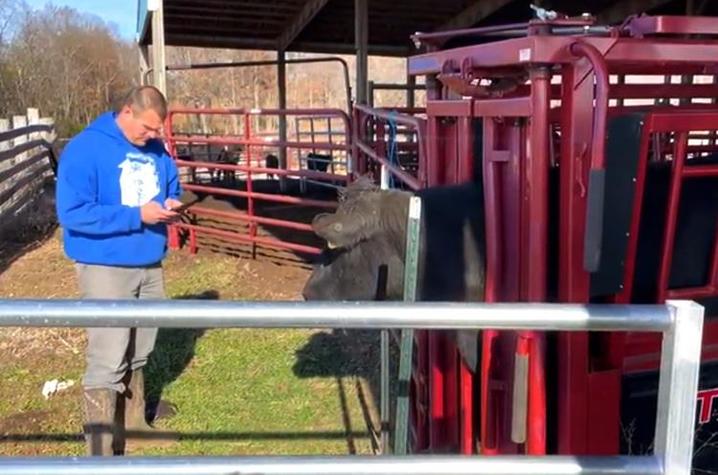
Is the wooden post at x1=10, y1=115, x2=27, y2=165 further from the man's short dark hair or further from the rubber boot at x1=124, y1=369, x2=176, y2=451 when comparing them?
the man's short dark hair

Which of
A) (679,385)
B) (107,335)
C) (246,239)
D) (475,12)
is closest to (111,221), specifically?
(107,335)

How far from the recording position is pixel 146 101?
3434mm

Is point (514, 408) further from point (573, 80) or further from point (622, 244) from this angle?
point (573, 80)

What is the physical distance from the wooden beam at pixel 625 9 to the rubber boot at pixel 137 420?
822cm

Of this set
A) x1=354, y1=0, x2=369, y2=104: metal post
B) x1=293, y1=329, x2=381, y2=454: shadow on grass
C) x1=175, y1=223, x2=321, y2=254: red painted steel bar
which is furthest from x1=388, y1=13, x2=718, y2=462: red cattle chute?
x1=354, y1=0, x2=369, y2=104: metal post

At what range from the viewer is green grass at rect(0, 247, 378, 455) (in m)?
3.82

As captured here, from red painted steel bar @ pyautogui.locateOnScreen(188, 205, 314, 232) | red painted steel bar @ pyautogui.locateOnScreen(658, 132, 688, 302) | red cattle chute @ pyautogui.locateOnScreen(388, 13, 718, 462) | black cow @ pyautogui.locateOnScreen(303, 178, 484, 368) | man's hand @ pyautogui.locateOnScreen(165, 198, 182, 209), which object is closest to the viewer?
→ red cattle chute @ pyautogui.locateOnScreen(388, 13, 718, 462)

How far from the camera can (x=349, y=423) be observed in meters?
4.00

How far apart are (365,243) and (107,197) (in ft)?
5.22

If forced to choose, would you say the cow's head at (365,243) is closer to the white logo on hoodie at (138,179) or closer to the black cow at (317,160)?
the white logo on hoodie at (138,179)

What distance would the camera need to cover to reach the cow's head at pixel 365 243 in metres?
2.37

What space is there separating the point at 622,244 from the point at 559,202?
19 centimetres

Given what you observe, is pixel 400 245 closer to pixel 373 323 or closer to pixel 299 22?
pixel 373 323

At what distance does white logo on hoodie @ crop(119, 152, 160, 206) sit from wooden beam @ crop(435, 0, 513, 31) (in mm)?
7379
